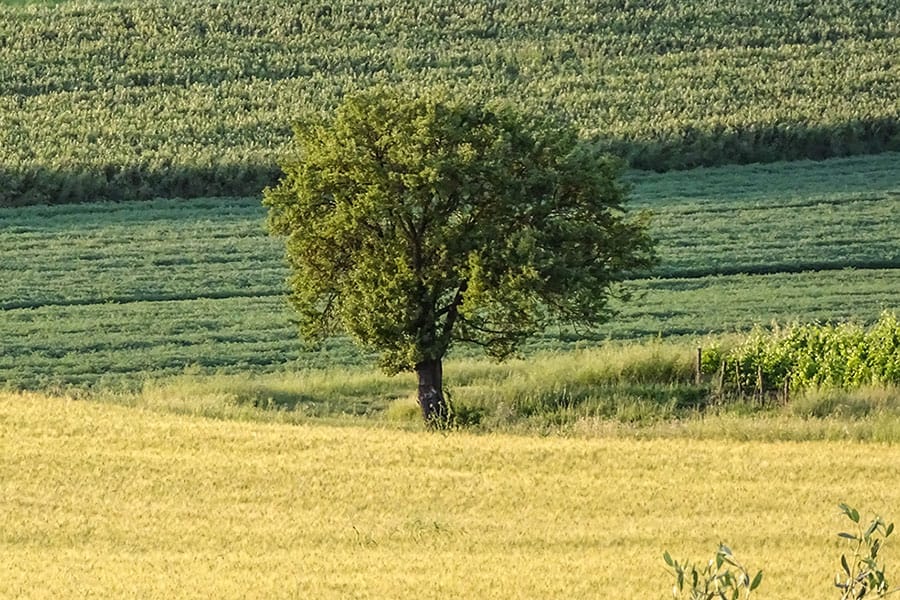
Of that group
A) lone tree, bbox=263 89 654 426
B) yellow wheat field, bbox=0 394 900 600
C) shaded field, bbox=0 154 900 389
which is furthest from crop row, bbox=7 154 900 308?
yellow wheat field, bbox=0 394 900 600

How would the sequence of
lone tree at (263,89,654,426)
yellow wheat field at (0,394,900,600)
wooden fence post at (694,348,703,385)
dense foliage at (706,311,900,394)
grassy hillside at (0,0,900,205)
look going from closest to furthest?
yellow wheat field at (0,394,900,600)
lone tree at (263,89,654,426)
dense foliage at (706,311,900,394)
wooden fence post at (694,348,703,385)
grassy hillside at (0,0,900,205)

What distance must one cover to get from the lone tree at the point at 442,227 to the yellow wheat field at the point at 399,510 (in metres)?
3.37

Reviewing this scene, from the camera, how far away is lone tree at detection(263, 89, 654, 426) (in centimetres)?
2750

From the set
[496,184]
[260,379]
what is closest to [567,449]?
[496,184]

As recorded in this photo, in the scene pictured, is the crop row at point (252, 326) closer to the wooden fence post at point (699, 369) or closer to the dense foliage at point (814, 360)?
the wooden fence post at point (699, 369)

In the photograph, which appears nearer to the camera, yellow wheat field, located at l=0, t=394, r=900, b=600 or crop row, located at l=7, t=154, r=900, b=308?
yellow wheat field, located at l=0, t=394, r=900, b=600

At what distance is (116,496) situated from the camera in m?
20.0

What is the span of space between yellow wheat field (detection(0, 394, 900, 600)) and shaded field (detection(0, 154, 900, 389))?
8.22 metres

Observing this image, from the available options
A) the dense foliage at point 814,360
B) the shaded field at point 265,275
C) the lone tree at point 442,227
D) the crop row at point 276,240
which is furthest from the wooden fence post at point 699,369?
the crop row at point 276,240

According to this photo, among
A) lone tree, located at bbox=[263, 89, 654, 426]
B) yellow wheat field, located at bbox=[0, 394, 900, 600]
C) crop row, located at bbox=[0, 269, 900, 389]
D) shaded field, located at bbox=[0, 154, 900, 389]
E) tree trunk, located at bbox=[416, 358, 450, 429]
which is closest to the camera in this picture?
yellow wheat field, located at bbox=[0, 394, 900, 600]

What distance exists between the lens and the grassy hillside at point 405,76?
52.3 metres

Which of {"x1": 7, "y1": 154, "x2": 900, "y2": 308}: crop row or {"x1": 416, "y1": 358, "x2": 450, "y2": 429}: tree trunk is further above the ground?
{"x1": 7, "y1": 154, "x2": 900, "y2": 308}: crop row

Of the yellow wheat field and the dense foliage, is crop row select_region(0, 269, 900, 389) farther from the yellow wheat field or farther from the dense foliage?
the yellow wheat field

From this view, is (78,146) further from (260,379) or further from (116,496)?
(116,496)
